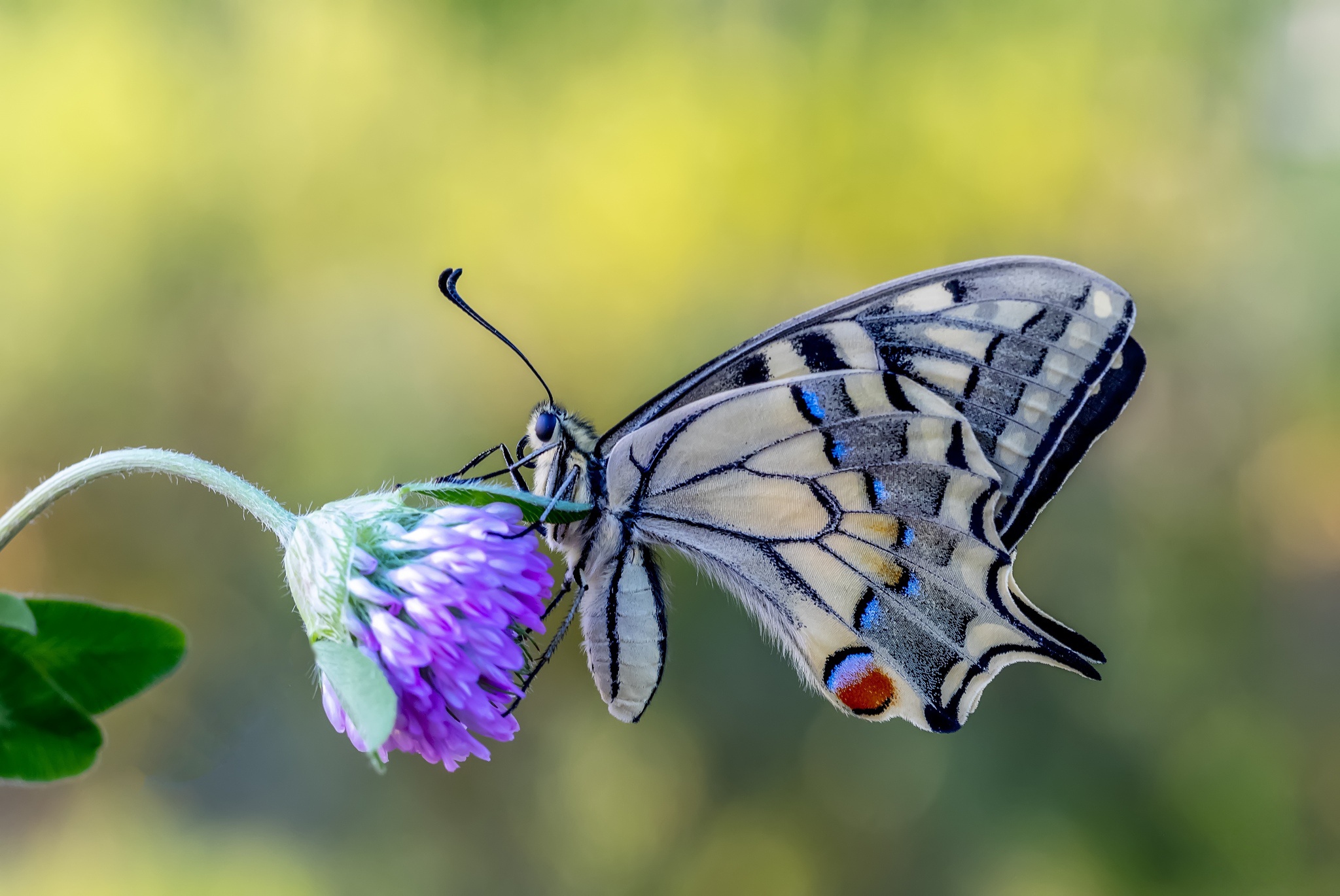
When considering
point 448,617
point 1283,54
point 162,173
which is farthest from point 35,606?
point 1283,54

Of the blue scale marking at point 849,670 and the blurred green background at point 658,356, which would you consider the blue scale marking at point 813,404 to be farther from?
the blurred green background at point 658,356

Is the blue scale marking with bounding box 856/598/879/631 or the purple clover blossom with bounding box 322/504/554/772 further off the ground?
the purple clover blossom with bounding box 322/504/554/772

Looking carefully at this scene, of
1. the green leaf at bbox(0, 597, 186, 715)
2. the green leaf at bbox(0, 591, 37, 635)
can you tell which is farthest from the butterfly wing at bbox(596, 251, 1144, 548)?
the green leaf at bbox(0, 591, 37, 635)

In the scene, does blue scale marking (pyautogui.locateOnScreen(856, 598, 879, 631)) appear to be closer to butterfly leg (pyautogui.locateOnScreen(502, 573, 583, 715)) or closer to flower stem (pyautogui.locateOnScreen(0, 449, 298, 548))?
butterfly leg (pyautogui.locateOnScreen(502, 573, 583, 715))

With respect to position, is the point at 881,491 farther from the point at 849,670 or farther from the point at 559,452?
the point at 559,452

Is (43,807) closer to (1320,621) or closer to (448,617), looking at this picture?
(448,617)
